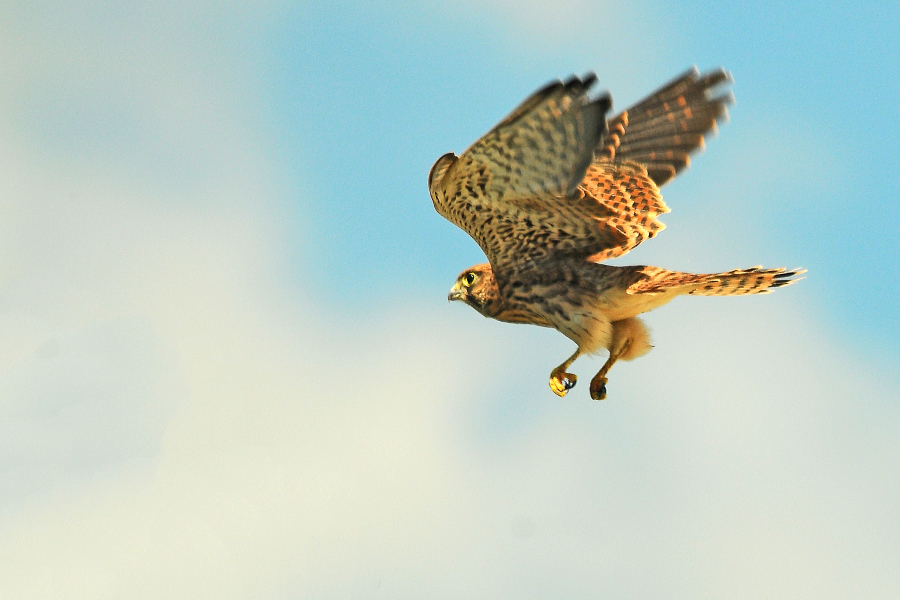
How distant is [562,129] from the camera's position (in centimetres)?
718

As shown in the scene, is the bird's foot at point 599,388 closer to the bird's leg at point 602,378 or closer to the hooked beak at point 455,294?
the bird's leg at point 602,378

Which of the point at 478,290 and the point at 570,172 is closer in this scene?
the point at 570,172

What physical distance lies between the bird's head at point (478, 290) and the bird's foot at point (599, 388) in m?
1.09

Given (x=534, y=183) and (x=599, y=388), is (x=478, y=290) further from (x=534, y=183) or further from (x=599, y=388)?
(x=534, y=183)

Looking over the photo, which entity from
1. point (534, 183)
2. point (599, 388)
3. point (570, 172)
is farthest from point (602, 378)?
point (570, 172)

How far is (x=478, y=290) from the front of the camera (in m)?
9.30

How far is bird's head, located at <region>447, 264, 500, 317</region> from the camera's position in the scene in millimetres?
9172

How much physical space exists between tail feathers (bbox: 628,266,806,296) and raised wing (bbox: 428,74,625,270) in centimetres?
62

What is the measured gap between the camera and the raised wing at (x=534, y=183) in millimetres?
7082

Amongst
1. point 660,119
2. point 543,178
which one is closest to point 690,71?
point 660,119

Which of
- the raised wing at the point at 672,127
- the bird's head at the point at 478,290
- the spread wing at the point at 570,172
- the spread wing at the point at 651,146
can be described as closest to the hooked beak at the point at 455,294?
the bird's head at the point at 478,290

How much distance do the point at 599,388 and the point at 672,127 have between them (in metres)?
2.52

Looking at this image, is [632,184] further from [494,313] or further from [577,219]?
[494,313]

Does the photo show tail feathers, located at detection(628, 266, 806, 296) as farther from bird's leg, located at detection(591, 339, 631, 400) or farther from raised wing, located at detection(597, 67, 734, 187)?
raised wing, located at detection(597, 67, 734, 187)
